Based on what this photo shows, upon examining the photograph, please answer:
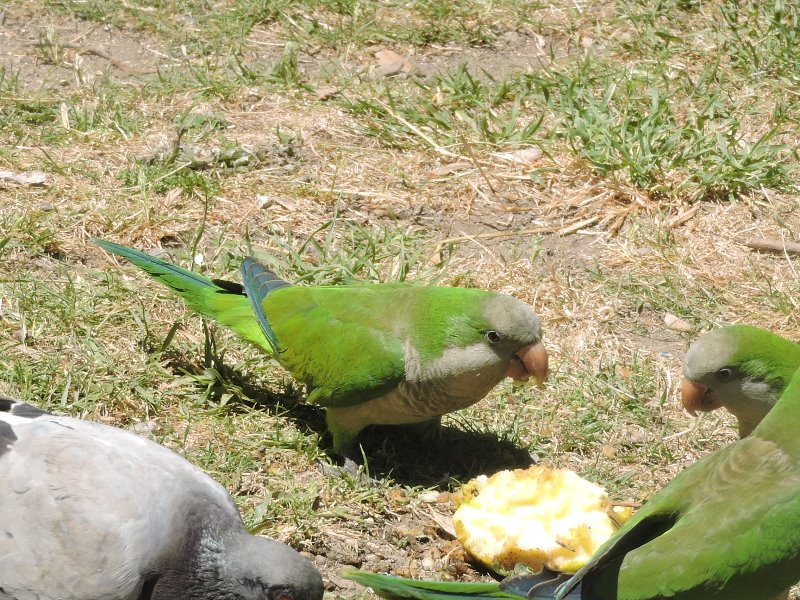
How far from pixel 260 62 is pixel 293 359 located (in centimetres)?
351

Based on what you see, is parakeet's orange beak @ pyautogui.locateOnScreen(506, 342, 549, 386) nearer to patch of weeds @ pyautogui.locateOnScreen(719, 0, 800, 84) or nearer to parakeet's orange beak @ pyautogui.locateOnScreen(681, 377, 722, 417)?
parakeet's orange beak @ pyautogui.locateOnScreen(681, 377, 722, 417)

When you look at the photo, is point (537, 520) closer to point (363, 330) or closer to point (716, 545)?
point (716, 545)

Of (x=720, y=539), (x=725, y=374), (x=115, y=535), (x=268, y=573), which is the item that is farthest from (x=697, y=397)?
(x=115, y=535)

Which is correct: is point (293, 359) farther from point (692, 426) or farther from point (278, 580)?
point (692, 426)

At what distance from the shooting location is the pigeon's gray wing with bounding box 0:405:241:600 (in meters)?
3.13

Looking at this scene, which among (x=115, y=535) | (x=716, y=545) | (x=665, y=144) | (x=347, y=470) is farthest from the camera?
(x=665, y=144)

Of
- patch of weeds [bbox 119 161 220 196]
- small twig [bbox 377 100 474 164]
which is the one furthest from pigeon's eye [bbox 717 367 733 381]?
patch of weeds [bbox 119 161 220 196]

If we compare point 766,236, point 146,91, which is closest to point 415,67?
point 146,91

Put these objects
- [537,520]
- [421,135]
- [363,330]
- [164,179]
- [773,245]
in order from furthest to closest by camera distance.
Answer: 1. [421,135]
2. [164,179]
3. [773,245]
4. [363,330]
5. [537,520]

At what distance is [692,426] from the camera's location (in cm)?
459

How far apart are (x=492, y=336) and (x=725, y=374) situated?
920mm

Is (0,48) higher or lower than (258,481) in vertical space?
higher

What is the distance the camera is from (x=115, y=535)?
3170 millimetres

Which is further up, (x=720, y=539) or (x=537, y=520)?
(x=720, y=539)
